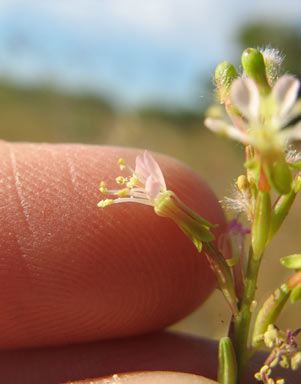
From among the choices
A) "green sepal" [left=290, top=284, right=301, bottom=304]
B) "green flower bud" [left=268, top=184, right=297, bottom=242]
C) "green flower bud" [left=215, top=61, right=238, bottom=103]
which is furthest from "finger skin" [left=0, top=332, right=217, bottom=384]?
"green flower bud" [left=215, top=61, right=238, bottom=103]

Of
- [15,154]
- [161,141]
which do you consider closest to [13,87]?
[161,141]

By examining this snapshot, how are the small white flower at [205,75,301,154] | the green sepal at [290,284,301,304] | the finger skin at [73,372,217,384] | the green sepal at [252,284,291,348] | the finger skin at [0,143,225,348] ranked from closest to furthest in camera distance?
the small white flower at [205,75,301,154] → the green sepal at [290,284,301,304] → the green sepal at [252,284,291,348] → the finger skin at [73,372,217,384] → the finger skin at [0,143,225,348]

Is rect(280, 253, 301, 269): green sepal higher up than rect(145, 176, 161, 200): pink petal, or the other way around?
rect(145, 176, 161, 200): pink petal

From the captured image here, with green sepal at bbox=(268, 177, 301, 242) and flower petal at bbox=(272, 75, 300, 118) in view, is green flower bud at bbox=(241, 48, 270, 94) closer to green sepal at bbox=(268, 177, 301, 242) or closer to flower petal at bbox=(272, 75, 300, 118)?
flower petal at bbox=(272, 75, 300, 118)

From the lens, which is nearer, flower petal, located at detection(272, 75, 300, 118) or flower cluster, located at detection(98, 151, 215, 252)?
flower petal, located at detection(272, 75, 300, 118)

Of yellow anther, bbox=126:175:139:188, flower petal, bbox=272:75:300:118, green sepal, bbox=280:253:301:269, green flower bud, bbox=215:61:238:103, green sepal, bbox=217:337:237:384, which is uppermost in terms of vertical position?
green flower bud, bbox=215:61:238:103

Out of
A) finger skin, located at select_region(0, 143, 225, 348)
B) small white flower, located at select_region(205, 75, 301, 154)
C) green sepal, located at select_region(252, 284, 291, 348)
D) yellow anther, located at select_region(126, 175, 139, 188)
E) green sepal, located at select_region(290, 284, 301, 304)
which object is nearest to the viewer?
small white flower, located at select_region(205, 75, 301, 154)

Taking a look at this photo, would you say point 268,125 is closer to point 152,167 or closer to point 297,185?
point 297,185

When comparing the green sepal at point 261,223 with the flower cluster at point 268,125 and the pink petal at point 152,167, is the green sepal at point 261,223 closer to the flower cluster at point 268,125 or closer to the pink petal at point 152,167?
the flower cluster at point 268,125

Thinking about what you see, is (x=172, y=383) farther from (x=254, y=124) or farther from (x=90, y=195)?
(x=254, y=124)
